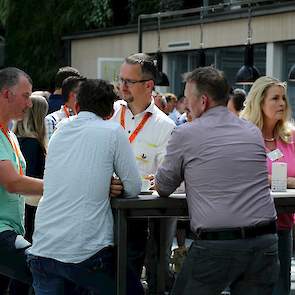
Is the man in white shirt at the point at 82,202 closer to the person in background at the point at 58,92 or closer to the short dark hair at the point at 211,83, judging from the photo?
the short dark hair at the point at 211,83

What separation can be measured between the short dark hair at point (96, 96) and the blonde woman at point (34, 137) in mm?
2323

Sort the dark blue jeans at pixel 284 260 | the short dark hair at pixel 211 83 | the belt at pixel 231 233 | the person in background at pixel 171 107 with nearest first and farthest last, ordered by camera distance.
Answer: the belt at pixel 231 233
the short dark hair at pixel 211 83
the dark blue jeans at pixel 284 260
the person in background at pixel 171 107

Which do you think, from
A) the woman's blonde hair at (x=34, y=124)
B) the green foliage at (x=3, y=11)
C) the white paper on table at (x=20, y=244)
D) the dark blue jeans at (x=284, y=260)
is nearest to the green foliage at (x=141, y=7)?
the green foliage at (x=3, y=11)

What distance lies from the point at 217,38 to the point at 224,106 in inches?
591

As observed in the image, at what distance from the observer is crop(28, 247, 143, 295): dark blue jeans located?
4941mm

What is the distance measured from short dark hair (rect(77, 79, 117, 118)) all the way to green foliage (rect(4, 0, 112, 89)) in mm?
21549

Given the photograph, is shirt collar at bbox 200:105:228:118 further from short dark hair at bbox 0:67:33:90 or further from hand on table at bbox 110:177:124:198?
short dark hair at bbox 0:67:33:90

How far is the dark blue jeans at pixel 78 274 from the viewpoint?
4941mm

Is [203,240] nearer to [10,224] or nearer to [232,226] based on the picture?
[232,226]

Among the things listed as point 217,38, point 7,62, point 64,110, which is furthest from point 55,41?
point 64,110

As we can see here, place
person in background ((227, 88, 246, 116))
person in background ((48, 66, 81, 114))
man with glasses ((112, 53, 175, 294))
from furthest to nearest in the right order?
1. person in background ((227, 88, 246, 116))
2. person in background ((48, 66, 81, 114))
3. man with glasses ((112, 53, 175, 294))

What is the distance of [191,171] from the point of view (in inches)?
188

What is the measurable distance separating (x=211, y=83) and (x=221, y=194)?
0.60 meters


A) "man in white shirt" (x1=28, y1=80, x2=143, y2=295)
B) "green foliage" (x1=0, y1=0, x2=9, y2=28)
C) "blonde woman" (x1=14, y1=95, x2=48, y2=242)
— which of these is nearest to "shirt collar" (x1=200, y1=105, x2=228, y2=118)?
"man in white shirt" (x1=28, y1=80, x2=143, y2=295)
